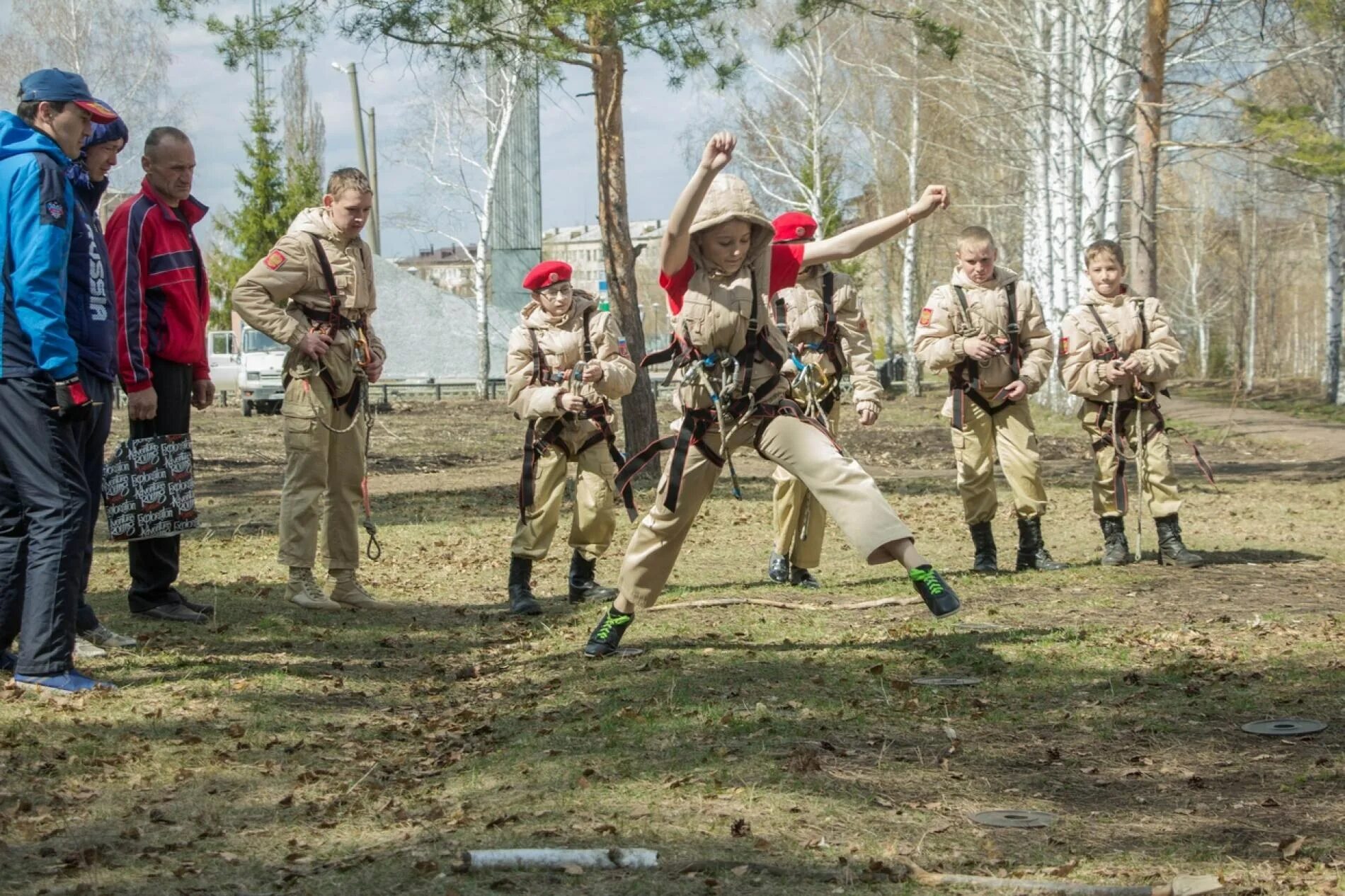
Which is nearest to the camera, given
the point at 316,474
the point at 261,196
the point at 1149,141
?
the point at 316,474

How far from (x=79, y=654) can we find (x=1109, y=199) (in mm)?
23974

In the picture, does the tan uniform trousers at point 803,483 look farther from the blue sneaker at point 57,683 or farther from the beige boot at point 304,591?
the beige boot at point 304,591

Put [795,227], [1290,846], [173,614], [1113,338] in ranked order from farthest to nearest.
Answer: [1113,338]
[795,227]
[173,614]
[1290,846]

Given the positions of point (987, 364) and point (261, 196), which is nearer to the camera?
point (987, 364)

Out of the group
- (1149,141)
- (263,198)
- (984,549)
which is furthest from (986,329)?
(263,198)

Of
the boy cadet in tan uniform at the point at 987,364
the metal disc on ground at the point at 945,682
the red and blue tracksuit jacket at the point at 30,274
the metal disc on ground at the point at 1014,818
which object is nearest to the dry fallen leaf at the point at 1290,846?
the metal disc on ground at the point at 1014,818

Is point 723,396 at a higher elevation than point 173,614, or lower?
higher

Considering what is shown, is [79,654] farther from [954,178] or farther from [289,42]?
[954,178]

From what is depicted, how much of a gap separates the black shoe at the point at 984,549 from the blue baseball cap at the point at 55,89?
224 inches

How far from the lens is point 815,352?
920cm

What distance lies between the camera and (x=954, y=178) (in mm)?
44219

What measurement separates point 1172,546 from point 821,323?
8.75 ft

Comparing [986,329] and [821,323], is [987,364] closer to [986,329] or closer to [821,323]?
[986,329]

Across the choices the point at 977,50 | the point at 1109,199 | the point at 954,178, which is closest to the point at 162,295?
the point at 1109,199
